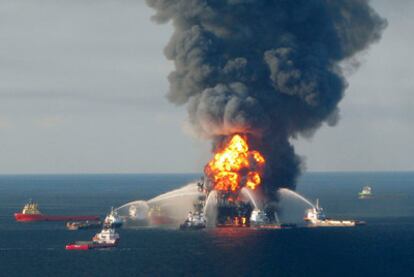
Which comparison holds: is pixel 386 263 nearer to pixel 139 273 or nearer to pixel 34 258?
pixel 139 273

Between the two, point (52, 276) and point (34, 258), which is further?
point (34, 258)

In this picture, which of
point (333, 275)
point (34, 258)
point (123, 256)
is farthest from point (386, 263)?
point (34, 258)

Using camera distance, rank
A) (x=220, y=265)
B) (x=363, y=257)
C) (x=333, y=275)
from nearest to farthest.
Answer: (x=333, y=275), (x=220, y=265), (x=363, y=257)

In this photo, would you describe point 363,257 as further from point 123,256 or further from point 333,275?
point 123,256

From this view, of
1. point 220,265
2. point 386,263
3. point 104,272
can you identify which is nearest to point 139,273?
point 104,272

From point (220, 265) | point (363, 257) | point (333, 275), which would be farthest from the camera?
point (363, 257)

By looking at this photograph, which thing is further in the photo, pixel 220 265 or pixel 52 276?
pixel 220 265

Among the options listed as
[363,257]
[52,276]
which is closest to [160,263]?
[52,276]
